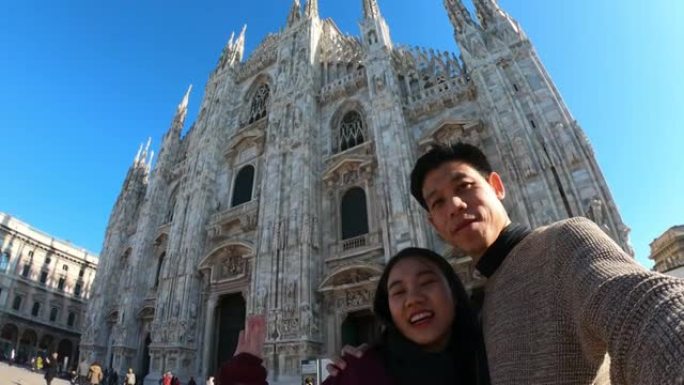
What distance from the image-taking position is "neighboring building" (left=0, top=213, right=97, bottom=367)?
29.1 m

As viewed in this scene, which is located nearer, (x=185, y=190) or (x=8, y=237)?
(x=185, y=190)

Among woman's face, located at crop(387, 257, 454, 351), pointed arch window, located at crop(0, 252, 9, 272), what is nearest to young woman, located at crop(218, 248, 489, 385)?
woman's face, located at crop(387, 257, 454, 351)

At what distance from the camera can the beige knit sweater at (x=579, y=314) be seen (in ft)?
1.98

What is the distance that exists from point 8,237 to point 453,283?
41.5 m

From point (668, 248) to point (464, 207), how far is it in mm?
24977

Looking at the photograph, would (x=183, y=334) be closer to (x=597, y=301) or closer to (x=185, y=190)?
(x=185, y=190)

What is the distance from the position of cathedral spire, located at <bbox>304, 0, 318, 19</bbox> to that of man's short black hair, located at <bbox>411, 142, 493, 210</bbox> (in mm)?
18993

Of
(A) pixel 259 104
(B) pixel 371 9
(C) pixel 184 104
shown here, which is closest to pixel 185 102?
(C) pixel 184 104

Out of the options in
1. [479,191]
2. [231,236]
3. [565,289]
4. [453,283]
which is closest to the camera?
[565,289]

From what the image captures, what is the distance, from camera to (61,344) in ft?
105

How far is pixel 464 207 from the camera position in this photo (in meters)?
1.40

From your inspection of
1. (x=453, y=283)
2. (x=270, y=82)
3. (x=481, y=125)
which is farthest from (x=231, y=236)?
(x=453, y=283)

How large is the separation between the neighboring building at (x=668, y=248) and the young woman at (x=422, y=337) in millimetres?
22425

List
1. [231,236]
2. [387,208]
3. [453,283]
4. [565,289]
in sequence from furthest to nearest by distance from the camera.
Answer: [231,236], [387,208], [453,283], [565,289]
